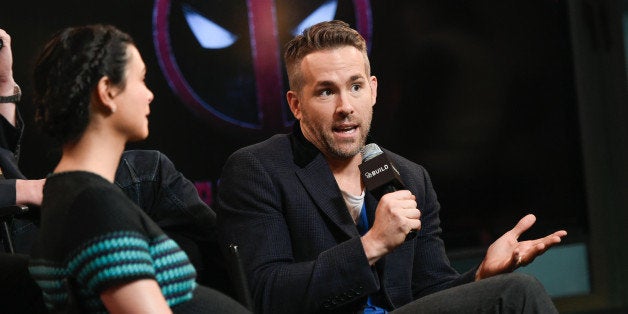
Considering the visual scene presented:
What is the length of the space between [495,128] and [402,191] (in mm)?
2534

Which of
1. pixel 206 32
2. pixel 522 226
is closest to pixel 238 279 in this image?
pixel 522 226

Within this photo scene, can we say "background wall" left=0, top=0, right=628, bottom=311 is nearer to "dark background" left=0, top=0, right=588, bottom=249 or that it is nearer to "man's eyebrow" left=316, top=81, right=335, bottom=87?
"dark background" left=0, top=0, right=588, bottom=249

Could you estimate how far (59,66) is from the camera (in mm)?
1501

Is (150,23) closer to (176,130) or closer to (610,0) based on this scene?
(176,130)

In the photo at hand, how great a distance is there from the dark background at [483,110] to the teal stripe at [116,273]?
8.72 feet

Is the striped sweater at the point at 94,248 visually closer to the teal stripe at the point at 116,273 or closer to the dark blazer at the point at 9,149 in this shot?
the teal stripe at the point at 116,273

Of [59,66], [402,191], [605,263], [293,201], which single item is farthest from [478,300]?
[605,263]

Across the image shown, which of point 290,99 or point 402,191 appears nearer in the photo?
point 402,191

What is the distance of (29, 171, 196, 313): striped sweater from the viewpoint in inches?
54.3

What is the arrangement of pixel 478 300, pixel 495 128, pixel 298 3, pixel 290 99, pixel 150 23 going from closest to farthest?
pixel 478 300
pixel 290 99
pixel 150 23
pixel 298 3
pixel 495 128

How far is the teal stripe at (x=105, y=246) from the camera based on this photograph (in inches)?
54.3

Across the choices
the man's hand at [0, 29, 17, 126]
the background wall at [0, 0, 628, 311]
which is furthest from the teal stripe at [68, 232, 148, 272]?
the background wall at [0, 0, 628, 311]

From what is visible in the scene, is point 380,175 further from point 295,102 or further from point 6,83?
point 6,83

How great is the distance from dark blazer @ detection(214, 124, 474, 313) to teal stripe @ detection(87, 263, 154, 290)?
825 millimetres
